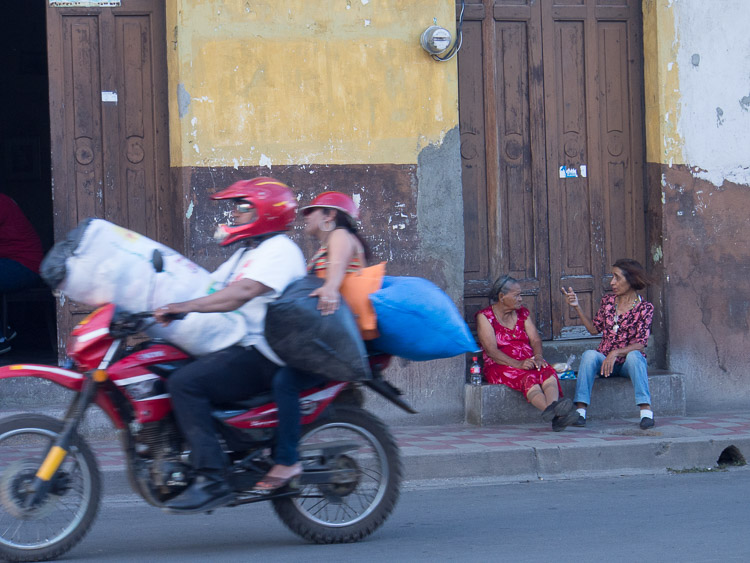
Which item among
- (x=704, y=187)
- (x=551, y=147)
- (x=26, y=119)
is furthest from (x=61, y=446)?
(x=26, y=119)

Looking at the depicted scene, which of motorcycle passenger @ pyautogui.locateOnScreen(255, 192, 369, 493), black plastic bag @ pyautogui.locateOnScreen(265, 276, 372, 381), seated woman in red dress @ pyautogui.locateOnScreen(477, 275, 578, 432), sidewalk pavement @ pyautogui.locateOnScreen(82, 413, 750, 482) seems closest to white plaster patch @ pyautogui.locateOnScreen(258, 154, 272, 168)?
seated woman in red dress @ pyautogui.locateOnScreen(477, 275, 578, 432)

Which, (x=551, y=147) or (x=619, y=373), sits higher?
(x=551, y=147)

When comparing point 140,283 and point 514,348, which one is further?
point 514,348

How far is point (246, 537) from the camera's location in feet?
16.8

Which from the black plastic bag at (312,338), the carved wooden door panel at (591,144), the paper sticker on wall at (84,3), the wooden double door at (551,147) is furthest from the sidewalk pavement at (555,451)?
the paper sticker on wall at (84,3)

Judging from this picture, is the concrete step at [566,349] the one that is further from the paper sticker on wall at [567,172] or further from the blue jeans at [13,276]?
the blue jeans at [13,276]

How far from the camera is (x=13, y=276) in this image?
8.79 meters

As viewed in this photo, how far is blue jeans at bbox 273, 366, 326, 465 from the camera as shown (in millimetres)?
4621

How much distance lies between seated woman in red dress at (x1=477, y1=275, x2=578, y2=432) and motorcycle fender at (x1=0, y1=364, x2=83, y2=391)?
4.28 meters

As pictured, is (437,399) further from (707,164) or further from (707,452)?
(707,164)

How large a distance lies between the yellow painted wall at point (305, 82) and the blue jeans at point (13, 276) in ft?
6.17

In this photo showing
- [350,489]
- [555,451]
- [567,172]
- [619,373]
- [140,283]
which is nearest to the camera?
[140,283]

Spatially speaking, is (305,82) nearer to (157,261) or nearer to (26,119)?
(157,261)

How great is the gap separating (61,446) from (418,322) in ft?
5.39
